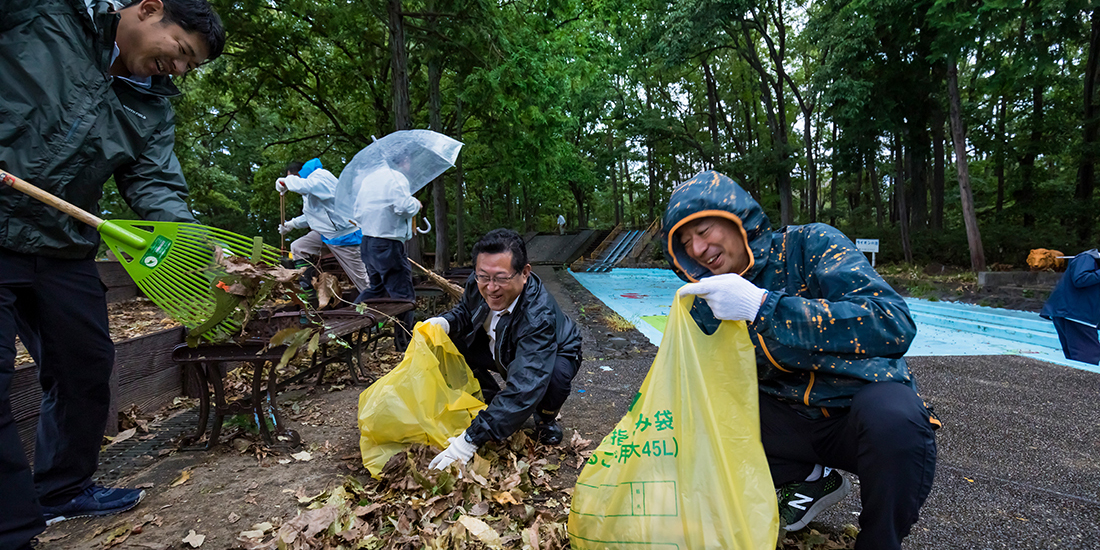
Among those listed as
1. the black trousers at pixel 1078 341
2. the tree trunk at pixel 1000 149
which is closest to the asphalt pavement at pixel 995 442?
the black trousers at pixel 1078 341

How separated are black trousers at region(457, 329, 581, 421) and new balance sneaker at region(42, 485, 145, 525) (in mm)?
1423

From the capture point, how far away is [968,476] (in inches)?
96.6

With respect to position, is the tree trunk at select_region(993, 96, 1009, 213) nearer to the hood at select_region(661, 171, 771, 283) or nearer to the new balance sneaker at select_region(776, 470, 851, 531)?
the new balance sneaker at select_region(776, 470, 851, 531)

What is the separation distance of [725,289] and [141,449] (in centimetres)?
286

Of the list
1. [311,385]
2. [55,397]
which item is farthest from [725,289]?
[311,385]

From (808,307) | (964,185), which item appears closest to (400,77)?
(808,307)

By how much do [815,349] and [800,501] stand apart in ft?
2.26

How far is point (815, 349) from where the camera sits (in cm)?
151

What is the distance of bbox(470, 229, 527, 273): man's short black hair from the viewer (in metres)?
2.46

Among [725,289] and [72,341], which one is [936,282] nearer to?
[725,289]

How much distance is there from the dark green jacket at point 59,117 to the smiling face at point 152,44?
0.07 m

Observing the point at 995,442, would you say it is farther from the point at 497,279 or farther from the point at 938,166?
the point at 938,166

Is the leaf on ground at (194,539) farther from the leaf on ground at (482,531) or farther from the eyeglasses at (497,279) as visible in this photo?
the eyeglasses at (497,279)

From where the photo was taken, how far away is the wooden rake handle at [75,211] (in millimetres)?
1474
